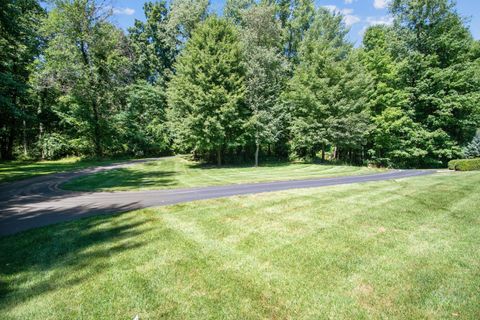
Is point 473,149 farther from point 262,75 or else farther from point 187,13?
point 187,13

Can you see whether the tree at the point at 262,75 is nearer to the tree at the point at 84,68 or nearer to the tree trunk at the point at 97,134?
the tree at the point at 84,68

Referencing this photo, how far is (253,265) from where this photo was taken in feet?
15.9

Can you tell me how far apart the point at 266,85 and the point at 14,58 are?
2493cm

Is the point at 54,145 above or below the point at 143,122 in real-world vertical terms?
below

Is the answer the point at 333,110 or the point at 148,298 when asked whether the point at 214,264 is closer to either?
the point at 148,298

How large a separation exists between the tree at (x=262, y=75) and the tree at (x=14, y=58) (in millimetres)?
18073

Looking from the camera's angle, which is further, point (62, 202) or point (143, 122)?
point (143, 122)

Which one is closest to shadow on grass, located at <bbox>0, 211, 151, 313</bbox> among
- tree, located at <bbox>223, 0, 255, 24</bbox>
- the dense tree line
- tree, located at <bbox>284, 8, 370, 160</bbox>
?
the dense tree line

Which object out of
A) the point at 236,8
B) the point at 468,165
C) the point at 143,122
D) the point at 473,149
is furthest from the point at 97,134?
the point at 473,149

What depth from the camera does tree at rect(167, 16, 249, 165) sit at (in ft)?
75.0

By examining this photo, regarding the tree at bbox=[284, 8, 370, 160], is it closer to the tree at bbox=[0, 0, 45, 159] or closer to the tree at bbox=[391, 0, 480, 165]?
the tree at bbox=[391, 0, 480, 165]

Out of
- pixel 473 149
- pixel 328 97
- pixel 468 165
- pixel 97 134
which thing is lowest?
pixel 468 165

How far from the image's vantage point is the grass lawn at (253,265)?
145 inches

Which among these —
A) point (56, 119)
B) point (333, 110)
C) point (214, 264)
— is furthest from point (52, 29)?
point (214, 264)
